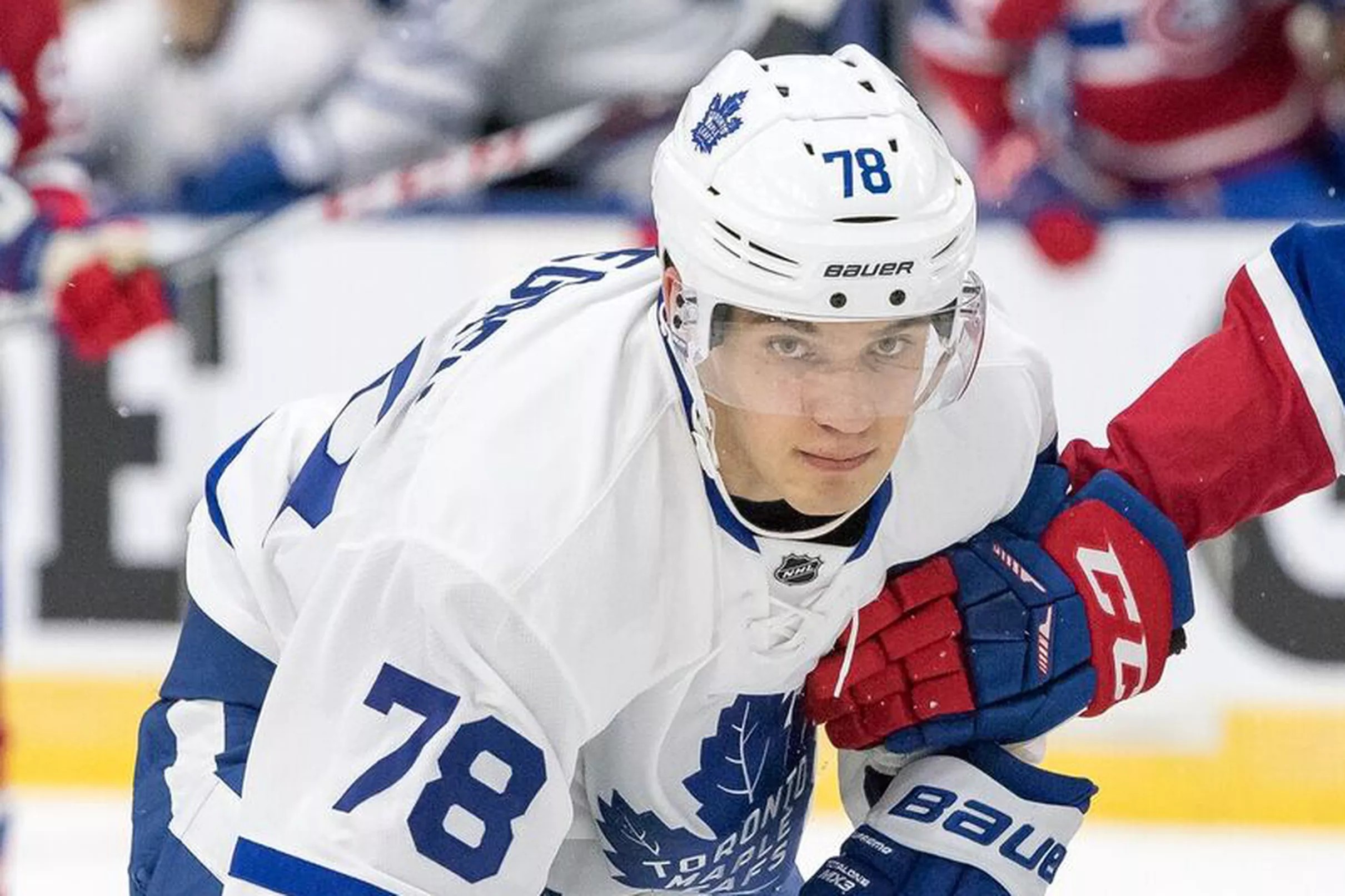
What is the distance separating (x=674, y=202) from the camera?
2.02 meters

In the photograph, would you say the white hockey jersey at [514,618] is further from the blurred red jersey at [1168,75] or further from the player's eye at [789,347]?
the blurred red jersey at [1168,75]

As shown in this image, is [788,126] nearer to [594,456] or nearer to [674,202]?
[674,202]

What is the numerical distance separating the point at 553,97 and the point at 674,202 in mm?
2260

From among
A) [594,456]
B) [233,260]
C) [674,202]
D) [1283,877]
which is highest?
[674,202]

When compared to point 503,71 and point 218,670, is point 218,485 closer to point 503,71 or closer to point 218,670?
point 218,670

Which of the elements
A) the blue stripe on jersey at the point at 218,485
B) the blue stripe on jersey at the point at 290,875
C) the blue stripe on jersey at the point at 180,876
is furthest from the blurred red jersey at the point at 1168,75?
the blue stripe on jersey at the point at 290,875

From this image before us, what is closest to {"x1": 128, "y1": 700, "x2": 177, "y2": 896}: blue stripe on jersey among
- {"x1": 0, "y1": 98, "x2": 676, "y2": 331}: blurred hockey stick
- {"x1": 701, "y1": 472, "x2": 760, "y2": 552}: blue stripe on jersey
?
{"x1": 701, "y1": 472, "x2": 760, "y2": 552}: blue stripe on jersey

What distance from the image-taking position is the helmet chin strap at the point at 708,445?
2037mm

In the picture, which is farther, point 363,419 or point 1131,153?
point 1131,153

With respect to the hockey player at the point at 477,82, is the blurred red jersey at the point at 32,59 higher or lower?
higher

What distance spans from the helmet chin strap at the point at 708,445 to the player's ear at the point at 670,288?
0.6 inches

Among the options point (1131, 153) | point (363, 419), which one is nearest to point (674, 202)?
point (363, 419)

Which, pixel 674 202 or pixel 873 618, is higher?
pixel 674 202

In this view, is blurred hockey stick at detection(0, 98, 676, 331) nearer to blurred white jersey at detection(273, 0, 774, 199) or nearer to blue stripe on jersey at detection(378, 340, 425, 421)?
blurred white jersey at detection(273, 0, 774, 199)
